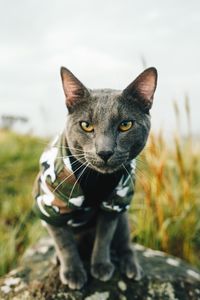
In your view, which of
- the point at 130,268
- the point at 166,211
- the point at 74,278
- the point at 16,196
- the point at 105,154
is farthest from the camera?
the point at 16,196

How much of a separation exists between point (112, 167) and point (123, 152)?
0.20 feet

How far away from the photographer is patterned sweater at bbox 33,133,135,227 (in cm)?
164

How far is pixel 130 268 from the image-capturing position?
1.92m

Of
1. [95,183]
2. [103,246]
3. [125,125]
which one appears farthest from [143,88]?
[103,246]

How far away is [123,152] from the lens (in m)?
1.53

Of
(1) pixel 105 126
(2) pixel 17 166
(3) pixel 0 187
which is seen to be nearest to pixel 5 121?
(2) pixel 17 166

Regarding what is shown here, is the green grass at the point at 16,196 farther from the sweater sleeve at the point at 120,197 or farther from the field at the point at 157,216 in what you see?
the sweater sleeve at the point at 120,197

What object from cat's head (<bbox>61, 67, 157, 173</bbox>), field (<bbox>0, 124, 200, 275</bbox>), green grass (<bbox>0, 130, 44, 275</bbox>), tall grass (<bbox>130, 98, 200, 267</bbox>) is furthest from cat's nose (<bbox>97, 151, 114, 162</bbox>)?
green grass (<bbox>0, 130, 44, 275</bbox>)

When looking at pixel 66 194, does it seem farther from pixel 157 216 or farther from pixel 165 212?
pixel 165 212

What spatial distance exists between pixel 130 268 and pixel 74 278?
0.25m

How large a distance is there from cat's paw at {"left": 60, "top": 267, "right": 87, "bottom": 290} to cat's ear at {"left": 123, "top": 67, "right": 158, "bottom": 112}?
69 cm

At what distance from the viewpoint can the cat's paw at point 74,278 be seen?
5.92 feet

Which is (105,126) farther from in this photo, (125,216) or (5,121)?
(5,121)

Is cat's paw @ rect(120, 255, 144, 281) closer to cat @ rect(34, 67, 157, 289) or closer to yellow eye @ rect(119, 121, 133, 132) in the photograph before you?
cat @ rect(34, 67, 157, 289)
